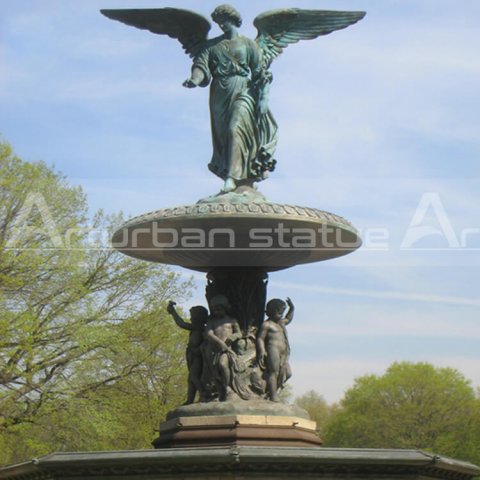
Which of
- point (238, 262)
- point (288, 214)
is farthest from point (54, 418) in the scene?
point (288, 214)

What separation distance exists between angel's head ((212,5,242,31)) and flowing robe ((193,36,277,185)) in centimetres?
20

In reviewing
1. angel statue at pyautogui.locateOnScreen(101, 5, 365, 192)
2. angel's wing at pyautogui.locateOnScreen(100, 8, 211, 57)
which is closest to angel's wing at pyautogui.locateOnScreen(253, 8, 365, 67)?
angel statue at pyautogui.locateOnScreen(101, 5, 365, 192)

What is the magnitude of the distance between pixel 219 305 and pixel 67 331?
42.8 feet

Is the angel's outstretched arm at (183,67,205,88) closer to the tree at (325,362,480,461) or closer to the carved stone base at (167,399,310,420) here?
the carved stone base at (167,399,310,420)

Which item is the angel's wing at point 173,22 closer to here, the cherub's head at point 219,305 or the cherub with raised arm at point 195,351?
the cherub's head at point 219,305


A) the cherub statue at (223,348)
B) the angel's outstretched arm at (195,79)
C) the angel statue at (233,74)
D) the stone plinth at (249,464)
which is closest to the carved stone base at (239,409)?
the cherub statue at (223,348)

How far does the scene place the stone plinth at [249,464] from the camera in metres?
8.88

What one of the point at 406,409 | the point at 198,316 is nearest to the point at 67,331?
A: the point at 198,316

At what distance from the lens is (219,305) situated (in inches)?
443

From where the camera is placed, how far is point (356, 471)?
9211mm

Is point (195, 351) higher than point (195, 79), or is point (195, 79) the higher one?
point (195, 79)

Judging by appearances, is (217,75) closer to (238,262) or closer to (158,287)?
(238,262)

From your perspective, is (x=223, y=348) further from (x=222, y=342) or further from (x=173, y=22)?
(x=173, y=22)

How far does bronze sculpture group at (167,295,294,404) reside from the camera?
1095 centimetres
